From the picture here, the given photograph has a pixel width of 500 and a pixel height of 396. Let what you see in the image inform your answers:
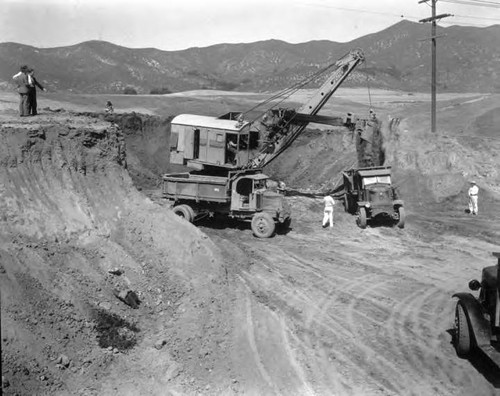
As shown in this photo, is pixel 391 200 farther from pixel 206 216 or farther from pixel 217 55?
pixel 217 55

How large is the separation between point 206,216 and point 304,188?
10828 mm

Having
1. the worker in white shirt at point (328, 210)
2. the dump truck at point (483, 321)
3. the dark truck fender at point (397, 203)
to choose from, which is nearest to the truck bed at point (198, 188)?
the worker in white shirt at point (328, 210)

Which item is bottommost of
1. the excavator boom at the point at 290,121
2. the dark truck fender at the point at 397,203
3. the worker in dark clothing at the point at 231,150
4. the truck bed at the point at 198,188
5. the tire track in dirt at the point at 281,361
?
the tire track in dirt at the point at 281,361

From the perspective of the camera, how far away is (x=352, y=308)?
14039 millimetres

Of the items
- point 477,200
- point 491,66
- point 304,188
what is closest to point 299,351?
point 477,200

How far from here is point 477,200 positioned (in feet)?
83.7

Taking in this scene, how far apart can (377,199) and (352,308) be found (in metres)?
9.20

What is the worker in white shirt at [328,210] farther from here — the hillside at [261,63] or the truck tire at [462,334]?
the hillside at [261,63]

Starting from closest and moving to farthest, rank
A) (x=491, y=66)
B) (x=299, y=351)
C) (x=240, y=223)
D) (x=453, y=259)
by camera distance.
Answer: (x=299, y=351) → (x=453, y=259) → (x=240, y=223) → (x=491, y=66)

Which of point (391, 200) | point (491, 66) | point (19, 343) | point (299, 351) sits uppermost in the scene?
point (491, 66)

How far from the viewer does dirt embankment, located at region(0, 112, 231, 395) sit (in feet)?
32.2

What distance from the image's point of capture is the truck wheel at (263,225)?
20.5 meters

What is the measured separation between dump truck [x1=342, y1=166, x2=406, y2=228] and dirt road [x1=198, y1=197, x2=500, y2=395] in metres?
0.61

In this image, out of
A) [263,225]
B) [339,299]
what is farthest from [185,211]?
[339,299]
